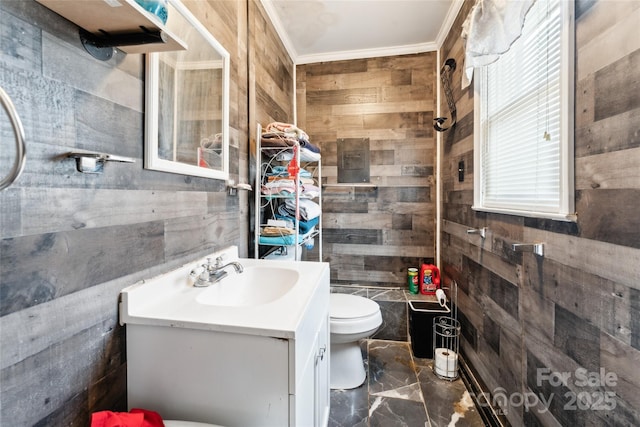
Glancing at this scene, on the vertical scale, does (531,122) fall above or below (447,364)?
above

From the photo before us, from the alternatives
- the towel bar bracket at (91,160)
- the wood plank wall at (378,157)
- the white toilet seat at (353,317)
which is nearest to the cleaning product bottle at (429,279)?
the wood plank wall at (378,157)

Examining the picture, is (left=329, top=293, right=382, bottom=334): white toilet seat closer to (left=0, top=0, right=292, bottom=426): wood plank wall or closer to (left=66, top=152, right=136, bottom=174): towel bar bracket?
(left=0, top=0, right=292, bottom=426): wood plank wall

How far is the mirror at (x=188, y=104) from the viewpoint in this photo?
1001mm

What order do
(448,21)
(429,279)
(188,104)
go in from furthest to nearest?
(429,279) → (448,21) → (188,104)

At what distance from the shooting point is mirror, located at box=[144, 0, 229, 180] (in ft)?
3.28

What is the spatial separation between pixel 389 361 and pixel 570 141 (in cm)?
182

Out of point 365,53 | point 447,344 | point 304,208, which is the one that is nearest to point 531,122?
point 304,208

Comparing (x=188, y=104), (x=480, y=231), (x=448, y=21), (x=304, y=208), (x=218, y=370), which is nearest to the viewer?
(x=218, y=370)

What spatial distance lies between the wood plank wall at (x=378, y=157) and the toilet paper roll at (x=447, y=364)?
83 cm

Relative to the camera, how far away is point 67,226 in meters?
0.73

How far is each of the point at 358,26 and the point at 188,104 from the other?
1.80 metres

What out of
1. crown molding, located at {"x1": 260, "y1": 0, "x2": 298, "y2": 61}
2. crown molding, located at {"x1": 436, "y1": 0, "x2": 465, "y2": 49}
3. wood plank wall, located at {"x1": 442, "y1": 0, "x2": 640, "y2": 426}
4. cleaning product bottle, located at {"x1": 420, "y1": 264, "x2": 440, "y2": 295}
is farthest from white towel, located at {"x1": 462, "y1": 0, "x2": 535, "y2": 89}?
cleaning product bottle, located at {"x1": 420, "y1": 264, "x2": 440, "y2": 295}

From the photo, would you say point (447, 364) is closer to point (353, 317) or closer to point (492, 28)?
point (353, 317)

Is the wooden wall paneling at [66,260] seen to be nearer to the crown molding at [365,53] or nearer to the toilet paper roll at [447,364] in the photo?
the toilet paper roll at [447,364]
